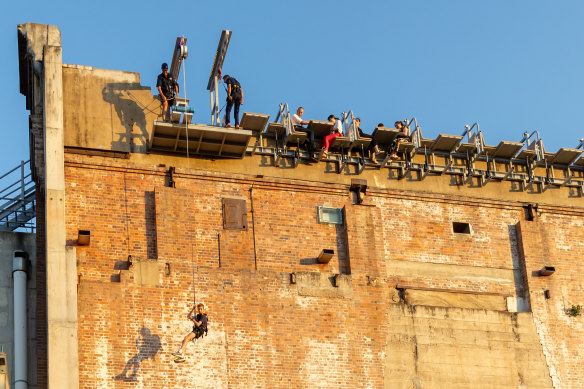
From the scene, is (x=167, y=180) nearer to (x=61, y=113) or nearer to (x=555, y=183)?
(x=61, y=113)

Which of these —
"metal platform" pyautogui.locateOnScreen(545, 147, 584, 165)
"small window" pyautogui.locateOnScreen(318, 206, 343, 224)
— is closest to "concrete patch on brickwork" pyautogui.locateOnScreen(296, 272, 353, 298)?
"small window" pyautogui.locateOnScreen(318, 206, 343, 224)

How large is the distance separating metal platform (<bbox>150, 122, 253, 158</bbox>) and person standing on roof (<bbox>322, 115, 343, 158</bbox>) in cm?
237

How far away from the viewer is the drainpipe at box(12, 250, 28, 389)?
32.1m

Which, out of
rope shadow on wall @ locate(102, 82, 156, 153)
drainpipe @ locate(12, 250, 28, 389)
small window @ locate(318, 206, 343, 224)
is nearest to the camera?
drainpipe @ locate(12, 250, 28, 389)

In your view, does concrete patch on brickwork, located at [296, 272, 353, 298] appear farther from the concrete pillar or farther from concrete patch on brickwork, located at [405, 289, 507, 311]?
the concrete pillar

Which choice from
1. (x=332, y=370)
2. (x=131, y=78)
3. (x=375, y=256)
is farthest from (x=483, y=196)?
(x=131, y=78)

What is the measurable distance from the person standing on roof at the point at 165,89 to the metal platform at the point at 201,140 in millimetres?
834

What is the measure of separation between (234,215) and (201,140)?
2.19m

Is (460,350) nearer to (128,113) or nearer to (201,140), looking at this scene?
(201,140)

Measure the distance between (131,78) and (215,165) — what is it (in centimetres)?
325

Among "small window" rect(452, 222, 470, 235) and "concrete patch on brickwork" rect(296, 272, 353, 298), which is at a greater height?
"small window" rect(452, 222, 470, 235)

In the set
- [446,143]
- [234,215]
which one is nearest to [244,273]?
[234,215]

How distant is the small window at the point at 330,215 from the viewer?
3662 cm

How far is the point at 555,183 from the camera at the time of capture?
39906mm
